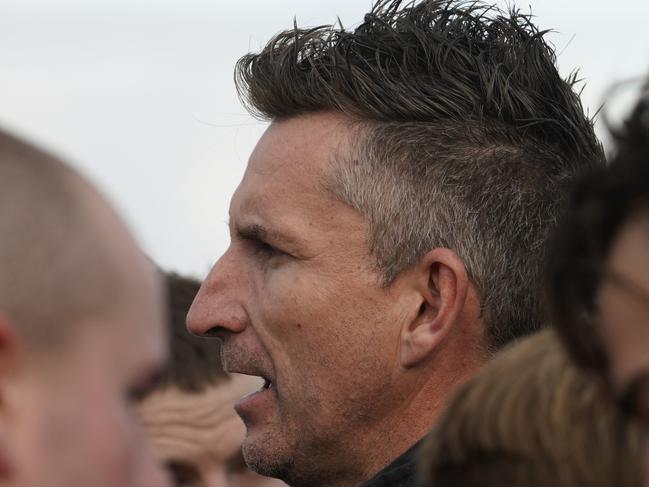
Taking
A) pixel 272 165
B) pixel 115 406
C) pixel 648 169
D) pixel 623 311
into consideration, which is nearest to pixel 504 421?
pixel 623 311

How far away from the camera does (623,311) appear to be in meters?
1.73

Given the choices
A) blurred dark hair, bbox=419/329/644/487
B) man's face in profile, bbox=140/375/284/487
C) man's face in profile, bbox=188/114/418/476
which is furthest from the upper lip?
blurred dark hair, bbox=419/329/644/487

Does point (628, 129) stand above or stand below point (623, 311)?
above

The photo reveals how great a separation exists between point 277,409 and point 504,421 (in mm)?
1987

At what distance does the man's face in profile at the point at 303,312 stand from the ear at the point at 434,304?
39 mm

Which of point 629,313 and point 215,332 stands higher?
point 629,313

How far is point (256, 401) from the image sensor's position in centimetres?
390

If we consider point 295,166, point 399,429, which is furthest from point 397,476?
point 295,166

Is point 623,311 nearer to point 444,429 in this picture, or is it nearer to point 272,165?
point 444,429

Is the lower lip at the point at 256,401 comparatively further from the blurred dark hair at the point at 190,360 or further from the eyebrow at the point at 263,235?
the blurred dark hair at the point at 190,360

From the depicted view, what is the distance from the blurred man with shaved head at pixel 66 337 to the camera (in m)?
1.75

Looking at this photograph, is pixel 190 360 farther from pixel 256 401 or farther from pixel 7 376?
pixel 7 376

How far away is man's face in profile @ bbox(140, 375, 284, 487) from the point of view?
4637 millimetres

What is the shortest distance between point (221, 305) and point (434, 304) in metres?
0.62
